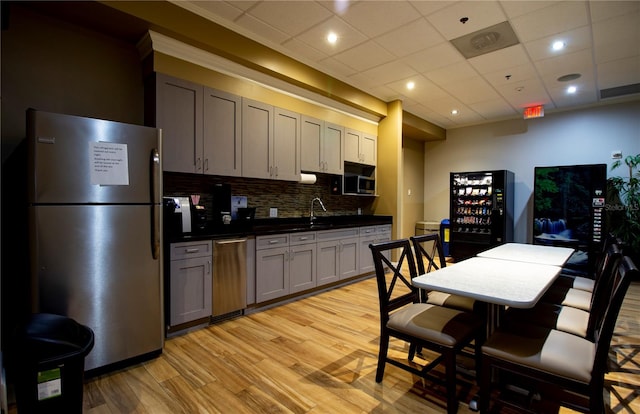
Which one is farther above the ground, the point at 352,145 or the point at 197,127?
the point at 352,145

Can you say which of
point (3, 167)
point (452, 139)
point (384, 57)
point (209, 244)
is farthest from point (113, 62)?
point (452, 139)

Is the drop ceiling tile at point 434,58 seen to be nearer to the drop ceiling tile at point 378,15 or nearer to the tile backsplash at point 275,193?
the drop ceiling tile at point 378,15

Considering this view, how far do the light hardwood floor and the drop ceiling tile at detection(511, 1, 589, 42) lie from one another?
9.66ft

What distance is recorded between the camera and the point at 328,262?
397cm

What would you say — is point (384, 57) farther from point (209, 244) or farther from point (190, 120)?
point (209, 244)

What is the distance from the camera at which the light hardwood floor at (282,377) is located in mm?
1800

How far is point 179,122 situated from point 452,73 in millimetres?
3452

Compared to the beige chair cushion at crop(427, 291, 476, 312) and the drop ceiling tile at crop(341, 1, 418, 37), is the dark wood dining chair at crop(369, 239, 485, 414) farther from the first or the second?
the drop ceiling tile at crop(341, 1, 418, 37)

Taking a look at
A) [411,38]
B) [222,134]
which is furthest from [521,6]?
[222,134]

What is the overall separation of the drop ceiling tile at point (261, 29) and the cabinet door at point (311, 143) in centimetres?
102

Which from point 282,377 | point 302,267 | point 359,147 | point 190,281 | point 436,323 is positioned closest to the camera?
point 436,323

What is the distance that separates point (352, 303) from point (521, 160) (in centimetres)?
477

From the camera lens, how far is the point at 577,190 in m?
4.89

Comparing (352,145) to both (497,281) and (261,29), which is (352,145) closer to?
(261,29)
